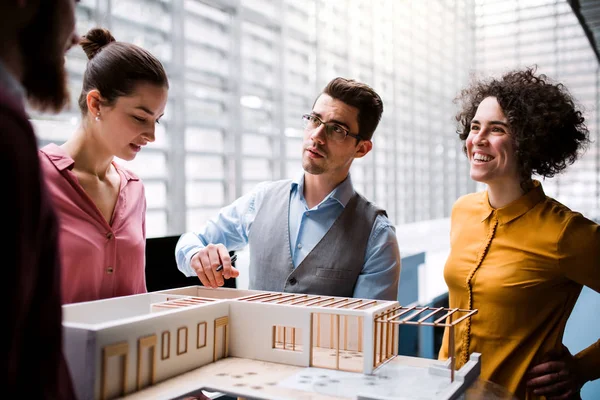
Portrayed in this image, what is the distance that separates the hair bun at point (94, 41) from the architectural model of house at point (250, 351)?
82cm

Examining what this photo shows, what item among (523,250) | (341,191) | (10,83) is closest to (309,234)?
(341,191)

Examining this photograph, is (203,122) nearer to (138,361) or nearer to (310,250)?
(310,250)

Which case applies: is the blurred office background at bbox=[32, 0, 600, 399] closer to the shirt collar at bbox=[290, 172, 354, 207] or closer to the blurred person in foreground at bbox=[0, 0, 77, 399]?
the shirt collar at bbox=[290, 172, 354, 207]

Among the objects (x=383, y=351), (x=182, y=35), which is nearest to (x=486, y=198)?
(x=383, y=351)

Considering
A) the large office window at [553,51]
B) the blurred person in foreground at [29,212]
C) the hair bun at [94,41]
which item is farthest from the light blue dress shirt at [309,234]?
the large office window at [553,51]

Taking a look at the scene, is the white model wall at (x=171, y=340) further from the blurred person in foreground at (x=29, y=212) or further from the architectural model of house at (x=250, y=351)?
the blurred person in foreground at (x=29, y=212)

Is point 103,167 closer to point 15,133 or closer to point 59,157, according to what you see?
point 59,157

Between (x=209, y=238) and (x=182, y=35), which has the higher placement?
(x=182, y=35)

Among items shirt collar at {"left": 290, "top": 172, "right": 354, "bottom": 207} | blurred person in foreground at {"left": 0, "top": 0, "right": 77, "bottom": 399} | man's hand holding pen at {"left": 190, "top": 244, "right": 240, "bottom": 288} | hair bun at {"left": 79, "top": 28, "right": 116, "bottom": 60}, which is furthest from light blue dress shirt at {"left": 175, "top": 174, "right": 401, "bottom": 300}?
blurred person in foreground at {"left": 0, "top": 0, "right": 77, "bottom": 399}

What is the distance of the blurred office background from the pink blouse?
658mm

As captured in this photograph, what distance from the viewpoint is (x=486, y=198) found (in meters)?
1.98

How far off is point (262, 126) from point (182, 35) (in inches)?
35.8

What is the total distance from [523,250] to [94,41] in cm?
158

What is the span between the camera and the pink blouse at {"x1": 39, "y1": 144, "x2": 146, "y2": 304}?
58.6 inches
